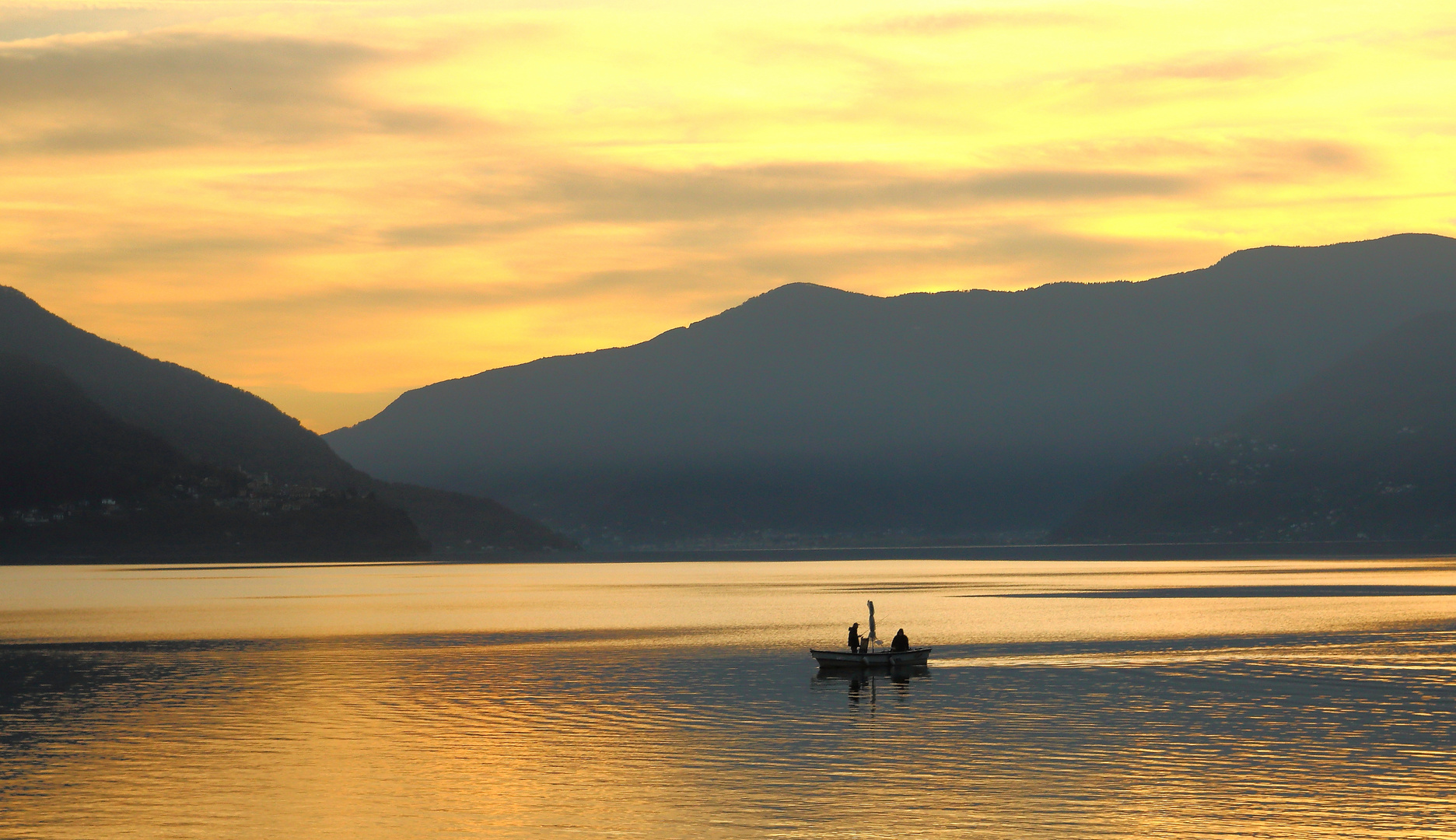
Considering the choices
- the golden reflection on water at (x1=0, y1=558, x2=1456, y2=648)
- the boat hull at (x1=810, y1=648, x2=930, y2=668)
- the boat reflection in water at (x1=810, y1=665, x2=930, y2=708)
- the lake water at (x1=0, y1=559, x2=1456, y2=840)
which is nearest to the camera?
the lake water at (x1=0, y1=559, x2=1456, y2=840)

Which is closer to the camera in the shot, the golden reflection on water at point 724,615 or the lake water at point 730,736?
the lake water at point 730,736

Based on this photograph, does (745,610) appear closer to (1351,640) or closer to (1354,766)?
(1351,640)

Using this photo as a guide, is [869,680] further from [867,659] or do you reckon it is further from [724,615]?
[724,615]

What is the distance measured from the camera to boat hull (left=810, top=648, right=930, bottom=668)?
86.0 m

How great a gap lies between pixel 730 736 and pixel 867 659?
27305 millimetres

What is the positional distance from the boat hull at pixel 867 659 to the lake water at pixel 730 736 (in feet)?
7.33

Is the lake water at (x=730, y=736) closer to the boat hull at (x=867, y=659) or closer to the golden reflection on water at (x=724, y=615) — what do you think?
the boat hull at (x=867, y=659)

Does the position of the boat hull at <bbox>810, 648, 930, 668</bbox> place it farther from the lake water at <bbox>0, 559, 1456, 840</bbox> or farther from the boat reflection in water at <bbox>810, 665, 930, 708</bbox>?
the lake water at <bbox>0, 559, 1456, 840</bbox>

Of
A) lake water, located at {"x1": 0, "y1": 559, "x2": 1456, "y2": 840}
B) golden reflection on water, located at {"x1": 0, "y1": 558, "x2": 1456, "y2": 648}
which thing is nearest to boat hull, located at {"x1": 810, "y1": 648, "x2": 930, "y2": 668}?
lake water, located at {"x1": 0, "y1": 559, "x2": 1456, "y2": 840}

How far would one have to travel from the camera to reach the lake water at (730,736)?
43.5 m

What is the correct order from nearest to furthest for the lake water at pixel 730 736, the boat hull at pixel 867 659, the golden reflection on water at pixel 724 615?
the lake water at pixel 730 736, the boat hull at pixel 867 659, the golden reflection on water at pixel 724 615

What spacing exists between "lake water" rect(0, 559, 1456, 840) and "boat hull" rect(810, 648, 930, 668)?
2.24 metres

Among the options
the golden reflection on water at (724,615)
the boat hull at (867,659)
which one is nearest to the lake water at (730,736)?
the boat hull at (867,659)

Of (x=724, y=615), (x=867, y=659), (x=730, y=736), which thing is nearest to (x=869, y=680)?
(x=867, y=659)
